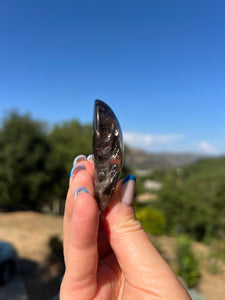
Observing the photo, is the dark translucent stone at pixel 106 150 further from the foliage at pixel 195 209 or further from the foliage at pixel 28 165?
the foliage at pixel 195 209

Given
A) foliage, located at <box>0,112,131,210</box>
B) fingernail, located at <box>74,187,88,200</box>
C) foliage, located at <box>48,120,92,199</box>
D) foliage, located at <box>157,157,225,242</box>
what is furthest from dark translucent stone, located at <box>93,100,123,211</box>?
foliage, located at <box>157,157,225,242</box>

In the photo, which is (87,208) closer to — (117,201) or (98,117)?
(117,201)

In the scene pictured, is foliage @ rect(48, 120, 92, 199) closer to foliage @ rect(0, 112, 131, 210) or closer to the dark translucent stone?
foliage @ rect(0, 112, 131, 210)

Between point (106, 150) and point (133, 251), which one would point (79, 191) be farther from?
point (133, 251)

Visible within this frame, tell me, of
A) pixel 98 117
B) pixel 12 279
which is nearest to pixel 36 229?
pixel 12 279

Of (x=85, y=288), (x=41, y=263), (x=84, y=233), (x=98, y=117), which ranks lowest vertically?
(x=41, y=263)

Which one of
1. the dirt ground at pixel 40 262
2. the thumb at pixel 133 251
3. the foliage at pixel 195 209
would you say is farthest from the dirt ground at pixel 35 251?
the foliage at pixel 195 209
